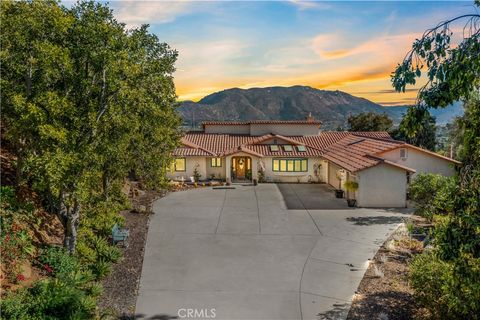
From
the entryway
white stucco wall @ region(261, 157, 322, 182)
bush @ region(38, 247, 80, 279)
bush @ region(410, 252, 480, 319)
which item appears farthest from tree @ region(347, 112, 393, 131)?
bush @ region(38, 247, 80, 279)

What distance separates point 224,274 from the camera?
12.8m

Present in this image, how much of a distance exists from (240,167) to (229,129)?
19.7 ft

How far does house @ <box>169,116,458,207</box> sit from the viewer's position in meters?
23.7

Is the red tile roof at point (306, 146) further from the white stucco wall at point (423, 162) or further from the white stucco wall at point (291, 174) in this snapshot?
the white stucco wall at point (423, 162)

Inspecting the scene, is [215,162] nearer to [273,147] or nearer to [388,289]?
[273,147]

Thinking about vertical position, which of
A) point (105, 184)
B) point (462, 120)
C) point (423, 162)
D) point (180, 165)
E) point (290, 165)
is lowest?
point (290, 165)

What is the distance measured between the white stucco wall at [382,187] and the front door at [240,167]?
13.4 m

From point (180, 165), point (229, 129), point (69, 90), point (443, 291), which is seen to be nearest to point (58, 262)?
A: point (69, 90)

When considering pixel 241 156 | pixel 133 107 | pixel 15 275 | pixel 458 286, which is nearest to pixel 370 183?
pixel 241 156

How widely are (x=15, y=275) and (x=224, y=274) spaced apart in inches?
256

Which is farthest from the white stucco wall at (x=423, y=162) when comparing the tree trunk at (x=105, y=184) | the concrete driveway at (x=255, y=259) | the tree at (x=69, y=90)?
the tree at (x=69, y=90)

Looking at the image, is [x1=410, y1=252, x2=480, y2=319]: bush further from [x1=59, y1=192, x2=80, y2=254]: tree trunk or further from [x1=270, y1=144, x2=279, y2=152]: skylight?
[x1=270, y1=144, x2=279, y2=152]: skylight

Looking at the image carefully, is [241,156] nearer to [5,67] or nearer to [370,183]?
[370,183]

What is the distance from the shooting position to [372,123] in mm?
50156
